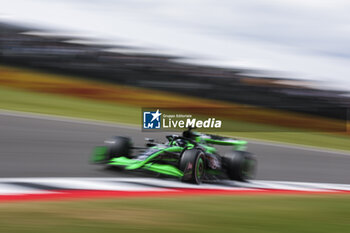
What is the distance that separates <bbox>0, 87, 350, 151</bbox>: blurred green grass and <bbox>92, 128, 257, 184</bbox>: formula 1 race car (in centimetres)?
432

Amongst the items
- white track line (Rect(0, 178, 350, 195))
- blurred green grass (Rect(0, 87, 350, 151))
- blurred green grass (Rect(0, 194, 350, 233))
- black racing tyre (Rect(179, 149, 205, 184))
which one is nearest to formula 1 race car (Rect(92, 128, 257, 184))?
black racing tyre (Rect(179, 149, 205, 184))

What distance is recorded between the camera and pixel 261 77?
15.1m

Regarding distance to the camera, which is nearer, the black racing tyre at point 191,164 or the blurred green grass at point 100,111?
the black racing tyre at point 191,164

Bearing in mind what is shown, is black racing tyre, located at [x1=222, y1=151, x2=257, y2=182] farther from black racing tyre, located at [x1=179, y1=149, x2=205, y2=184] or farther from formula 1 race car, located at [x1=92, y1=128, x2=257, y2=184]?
black racing tyre, located at [x1=179, y1=149, x2=205, y2=184]

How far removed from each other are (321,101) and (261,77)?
1689mm

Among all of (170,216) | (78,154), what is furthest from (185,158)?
(170,216)

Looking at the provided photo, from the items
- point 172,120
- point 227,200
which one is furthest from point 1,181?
point 172,120

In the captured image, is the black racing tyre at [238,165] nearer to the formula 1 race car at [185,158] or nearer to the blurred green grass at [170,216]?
the formula 1 race car at [185,158]

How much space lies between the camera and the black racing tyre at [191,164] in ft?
21.6

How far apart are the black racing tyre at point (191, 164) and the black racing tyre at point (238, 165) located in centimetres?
68

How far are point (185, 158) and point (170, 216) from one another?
252 centimetres

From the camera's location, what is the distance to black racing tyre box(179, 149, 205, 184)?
259 inches

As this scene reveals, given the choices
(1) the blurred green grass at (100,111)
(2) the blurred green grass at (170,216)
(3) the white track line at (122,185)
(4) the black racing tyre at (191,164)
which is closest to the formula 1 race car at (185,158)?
(4) the black racing tyre at (191,164)

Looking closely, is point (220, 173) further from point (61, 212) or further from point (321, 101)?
point (321, 101)
